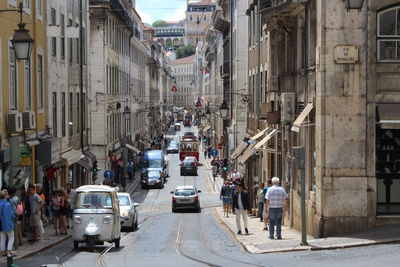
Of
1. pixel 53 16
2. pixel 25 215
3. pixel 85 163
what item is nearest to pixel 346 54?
pixel 25 215

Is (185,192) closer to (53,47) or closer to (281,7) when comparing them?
(53,47)

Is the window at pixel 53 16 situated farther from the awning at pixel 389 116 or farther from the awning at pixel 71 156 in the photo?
the awning at pixel 389 116

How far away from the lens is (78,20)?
41750mm

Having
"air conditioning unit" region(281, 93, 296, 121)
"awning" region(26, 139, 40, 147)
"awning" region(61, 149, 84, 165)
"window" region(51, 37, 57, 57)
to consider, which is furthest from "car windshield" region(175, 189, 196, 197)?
"air conditioning unit" region(281, 93, 296, 121)

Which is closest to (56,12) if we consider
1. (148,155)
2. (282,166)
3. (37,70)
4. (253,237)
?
(37,70)

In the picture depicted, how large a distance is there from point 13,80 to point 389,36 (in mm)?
12120

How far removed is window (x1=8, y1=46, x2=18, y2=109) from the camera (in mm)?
24109

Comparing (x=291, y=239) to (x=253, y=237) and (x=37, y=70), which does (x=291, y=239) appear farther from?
(x=37, y=70)

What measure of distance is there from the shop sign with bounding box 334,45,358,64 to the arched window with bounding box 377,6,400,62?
712 millimetres

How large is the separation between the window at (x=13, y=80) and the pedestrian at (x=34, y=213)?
3.91 meters

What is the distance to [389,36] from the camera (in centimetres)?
1858

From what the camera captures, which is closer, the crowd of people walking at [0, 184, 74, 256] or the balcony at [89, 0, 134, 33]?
the crowd of people walking at [0, 184, 74, 256]

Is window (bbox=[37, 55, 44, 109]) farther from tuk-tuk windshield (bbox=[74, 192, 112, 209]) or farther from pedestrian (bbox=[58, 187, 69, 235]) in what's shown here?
tuk-tuk windshield (bbox=[74, 192, 112, 209])

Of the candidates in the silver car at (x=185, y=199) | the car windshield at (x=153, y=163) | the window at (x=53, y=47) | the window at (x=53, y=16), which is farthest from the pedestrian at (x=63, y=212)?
the car windshield at (x=153, y=163)
